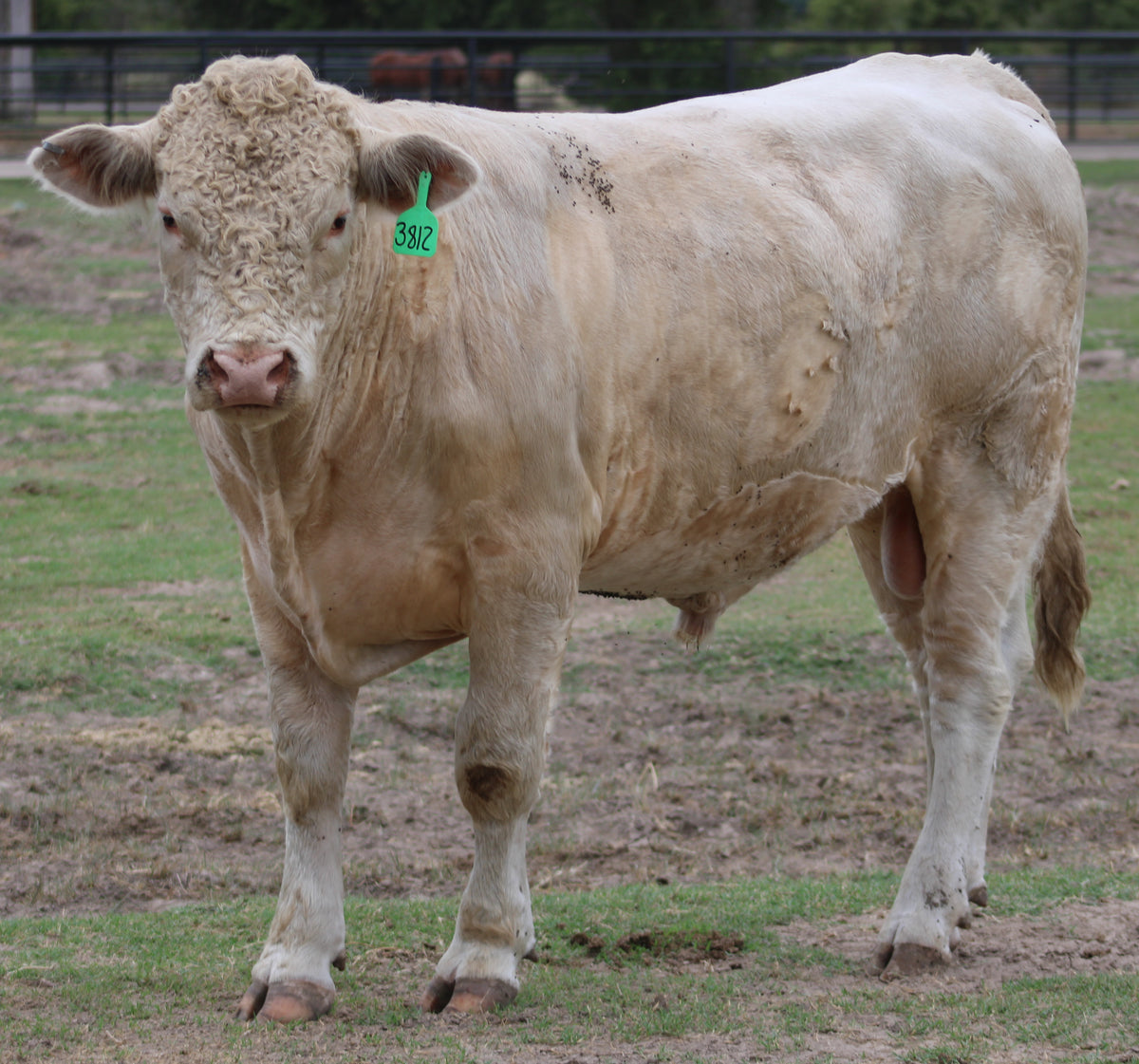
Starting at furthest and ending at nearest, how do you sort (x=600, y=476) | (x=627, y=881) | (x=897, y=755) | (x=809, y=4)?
1. (x=809, y=4)
2. (x=897, y=755)
3. (x=627, y=881)
4. (x=600, y=476)

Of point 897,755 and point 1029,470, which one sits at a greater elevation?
point 1029,470

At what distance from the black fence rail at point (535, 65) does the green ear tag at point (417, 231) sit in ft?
28.0

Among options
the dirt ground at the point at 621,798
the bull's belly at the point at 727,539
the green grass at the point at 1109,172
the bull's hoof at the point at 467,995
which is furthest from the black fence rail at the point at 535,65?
the bull's hoof at the point at 467,995

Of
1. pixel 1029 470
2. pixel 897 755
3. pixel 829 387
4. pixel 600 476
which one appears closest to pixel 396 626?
pixel 600 476

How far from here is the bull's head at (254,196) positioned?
3770mm

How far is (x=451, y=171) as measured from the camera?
13.7ft

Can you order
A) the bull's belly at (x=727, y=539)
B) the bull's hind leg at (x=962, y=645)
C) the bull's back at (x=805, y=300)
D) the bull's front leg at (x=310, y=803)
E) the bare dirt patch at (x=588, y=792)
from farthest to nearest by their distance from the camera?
the bare dirt patch at (x=588, y=792) < the bull's hind leg at (x=962, y=645) < the bull's belly at (x=727, y=539) < the bull's back at (x=805, y=300) < the bull's front leg at (x=310, y=803)

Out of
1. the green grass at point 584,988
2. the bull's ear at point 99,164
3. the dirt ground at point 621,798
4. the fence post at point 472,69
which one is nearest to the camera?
the bull's ear at point 99,164

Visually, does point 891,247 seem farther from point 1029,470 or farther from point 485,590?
point 485,590

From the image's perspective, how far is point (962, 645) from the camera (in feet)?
18.0

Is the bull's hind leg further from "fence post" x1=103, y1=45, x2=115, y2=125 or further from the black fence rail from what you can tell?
"fence post" x1=103, y1=45, x2=115, y2=125

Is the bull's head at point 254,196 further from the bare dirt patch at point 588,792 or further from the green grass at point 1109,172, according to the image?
the green grass at point 1109,172

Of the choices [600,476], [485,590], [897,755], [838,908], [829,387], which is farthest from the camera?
[897,755]

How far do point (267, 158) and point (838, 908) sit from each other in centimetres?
312
